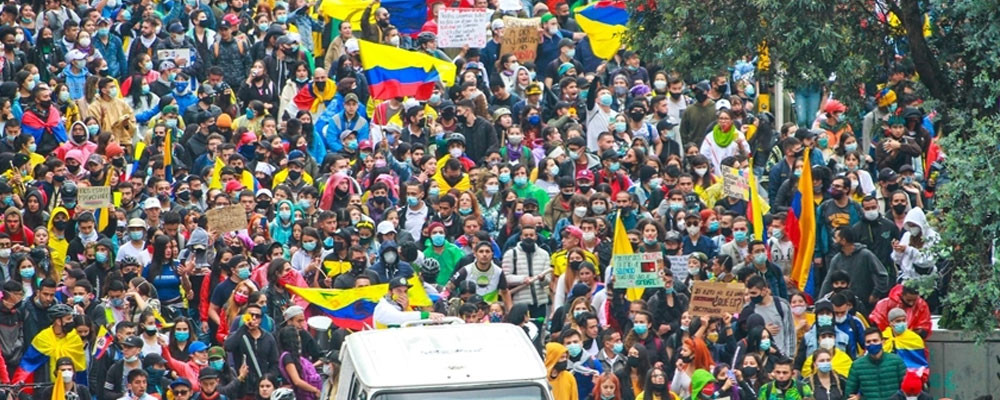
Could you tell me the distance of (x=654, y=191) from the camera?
28594mm

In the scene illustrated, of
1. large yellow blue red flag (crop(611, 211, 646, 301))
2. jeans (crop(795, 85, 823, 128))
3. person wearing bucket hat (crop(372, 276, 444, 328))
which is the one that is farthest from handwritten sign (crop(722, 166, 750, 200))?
jeans (crop(795, 85, 823, 128))

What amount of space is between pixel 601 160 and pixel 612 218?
2184 millimetres

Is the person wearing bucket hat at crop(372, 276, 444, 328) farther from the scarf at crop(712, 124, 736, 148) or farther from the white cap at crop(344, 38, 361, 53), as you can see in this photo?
the white cap at crop(344, 38, 361, 53)

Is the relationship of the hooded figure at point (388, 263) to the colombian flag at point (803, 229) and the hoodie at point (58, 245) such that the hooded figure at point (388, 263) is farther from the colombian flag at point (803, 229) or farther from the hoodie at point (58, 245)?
the colombian flag at point (803, 229)

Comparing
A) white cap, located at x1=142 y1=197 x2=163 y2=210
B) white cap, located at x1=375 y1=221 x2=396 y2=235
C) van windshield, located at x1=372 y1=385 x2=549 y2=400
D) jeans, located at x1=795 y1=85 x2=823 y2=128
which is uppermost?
jeans, located at x1=795 y1=85 x2=823 y2=128

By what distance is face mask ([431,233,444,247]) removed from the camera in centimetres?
2692

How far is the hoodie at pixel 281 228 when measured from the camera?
27750 millimetres

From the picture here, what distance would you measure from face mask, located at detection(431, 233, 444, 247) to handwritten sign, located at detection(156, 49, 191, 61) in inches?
300

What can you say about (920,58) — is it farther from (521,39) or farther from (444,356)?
(521,39)

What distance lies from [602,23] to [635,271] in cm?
1030

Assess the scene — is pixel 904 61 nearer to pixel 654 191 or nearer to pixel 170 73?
pixel 654 191

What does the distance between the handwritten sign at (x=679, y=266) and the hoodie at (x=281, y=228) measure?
4.44 m

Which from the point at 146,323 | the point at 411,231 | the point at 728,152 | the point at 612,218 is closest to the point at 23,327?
the point at 146,323

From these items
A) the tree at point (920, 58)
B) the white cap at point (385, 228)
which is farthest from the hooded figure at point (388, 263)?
the tree at point (920, 58)
